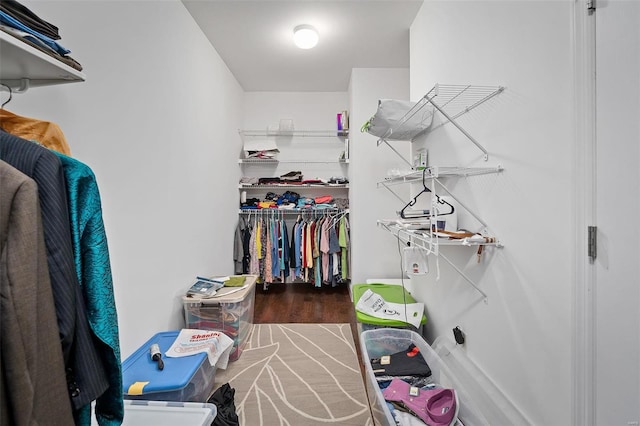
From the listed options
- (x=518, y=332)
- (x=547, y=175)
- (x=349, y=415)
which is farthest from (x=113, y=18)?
(x=349, y=415)

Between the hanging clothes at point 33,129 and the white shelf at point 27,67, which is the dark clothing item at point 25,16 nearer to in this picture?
the white shelf at point 27,67

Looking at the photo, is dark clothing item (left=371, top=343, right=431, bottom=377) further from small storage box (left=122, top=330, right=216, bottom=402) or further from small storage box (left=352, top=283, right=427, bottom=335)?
small storage box (left=122, top=330, right=216, bottom=402)

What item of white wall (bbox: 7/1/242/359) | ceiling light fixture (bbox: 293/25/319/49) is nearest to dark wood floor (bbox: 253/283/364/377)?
white wall (bbox: 7/1/242/359)

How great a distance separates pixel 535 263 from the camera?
100 cm

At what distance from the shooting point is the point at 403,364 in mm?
1642

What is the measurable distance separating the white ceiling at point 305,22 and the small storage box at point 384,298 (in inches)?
87.8

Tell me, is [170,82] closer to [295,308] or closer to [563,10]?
[563,10]

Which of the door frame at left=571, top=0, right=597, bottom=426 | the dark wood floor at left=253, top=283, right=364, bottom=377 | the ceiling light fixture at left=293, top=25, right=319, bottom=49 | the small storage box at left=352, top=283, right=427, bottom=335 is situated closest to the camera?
the door frame at left=571, top=0, right=597, bottom=426

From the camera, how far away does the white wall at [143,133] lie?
120cm

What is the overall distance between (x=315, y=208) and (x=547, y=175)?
112 inches

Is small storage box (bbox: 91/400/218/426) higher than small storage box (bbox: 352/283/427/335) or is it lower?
lower

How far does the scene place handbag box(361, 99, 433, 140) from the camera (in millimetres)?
1571

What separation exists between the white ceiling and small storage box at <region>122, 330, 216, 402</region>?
2.50m

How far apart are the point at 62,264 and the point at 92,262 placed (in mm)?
84
